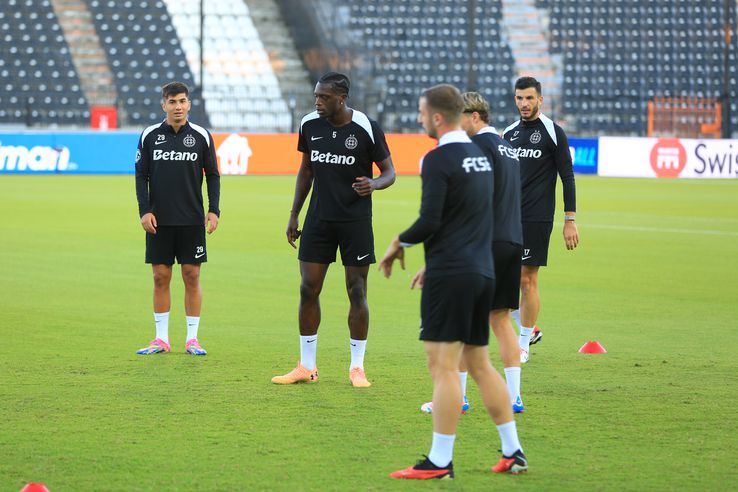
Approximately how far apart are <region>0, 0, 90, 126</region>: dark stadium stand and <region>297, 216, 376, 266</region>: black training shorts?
→ 34839mm

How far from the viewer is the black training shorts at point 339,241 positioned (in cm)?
820

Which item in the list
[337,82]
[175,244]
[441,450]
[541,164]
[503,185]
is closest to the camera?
[441,450]

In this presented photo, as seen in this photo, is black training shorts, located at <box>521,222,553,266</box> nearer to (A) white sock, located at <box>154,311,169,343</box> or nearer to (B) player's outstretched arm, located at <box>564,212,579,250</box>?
(B) player's outstretched arm, located at <box>564,212,579,250</box>

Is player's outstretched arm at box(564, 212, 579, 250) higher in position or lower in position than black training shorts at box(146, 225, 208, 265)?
→ higher

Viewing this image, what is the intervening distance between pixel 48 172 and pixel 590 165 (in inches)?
644

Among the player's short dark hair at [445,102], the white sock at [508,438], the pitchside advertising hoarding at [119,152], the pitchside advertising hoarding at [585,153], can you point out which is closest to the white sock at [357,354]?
the white sock at [508,438]

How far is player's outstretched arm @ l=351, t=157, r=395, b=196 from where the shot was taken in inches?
316

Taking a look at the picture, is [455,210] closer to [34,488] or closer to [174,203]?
[34,488]

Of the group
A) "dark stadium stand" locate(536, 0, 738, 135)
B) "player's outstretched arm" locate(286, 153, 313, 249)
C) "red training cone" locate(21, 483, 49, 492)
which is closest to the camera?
"red training cone" locate(21, 483, 49, 492)

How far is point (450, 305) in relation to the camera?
223 inches

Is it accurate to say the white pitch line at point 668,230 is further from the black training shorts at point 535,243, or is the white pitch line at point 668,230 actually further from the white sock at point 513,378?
the white sock at point 513,378

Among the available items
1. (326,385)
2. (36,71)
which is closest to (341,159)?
(326,385)

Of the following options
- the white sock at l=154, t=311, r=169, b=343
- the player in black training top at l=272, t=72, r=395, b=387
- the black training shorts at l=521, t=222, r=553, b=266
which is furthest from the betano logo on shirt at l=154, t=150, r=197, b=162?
the black training shorts at l=521, t=222, r=553, b=266

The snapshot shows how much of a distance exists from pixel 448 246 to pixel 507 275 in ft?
4.09
